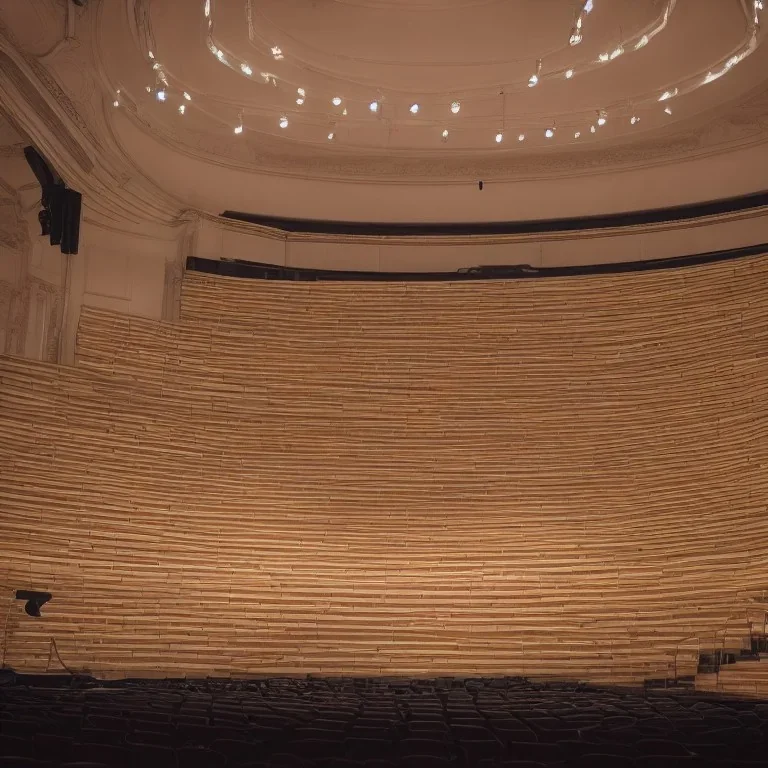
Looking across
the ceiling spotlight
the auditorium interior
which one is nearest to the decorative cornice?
the auditorium interior

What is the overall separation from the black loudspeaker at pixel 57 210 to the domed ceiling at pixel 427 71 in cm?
112

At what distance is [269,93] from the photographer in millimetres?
10750

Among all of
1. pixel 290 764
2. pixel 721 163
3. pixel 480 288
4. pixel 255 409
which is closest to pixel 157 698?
pixel 290 764

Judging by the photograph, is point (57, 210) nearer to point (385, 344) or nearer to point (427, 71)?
point (385, 344)

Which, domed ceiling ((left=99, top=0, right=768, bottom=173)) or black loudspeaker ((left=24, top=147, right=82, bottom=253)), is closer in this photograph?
black loudspeaker ((left=24, top=147, right=82, bottom=253))

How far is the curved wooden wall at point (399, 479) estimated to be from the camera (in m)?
9.28

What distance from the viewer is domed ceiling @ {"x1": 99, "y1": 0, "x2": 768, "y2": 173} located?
31.6 ft

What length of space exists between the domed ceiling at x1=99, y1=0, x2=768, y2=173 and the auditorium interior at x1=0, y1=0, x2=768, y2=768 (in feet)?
0.12

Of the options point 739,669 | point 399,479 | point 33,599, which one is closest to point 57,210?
point 33,599

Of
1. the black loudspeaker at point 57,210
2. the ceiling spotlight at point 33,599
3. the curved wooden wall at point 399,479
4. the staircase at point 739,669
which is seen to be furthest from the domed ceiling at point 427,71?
the staircase at point 739,669

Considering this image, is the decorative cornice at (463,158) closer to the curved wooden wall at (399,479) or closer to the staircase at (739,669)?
the curved wooden wall at (399,479)

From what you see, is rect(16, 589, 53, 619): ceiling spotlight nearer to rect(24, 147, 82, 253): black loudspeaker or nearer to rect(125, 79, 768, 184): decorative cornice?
rect(24, 147, 82, 253): black loudspeaker

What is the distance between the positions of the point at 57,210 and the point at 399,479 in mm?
4661

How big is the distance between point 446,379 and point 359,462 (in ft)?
4.79
